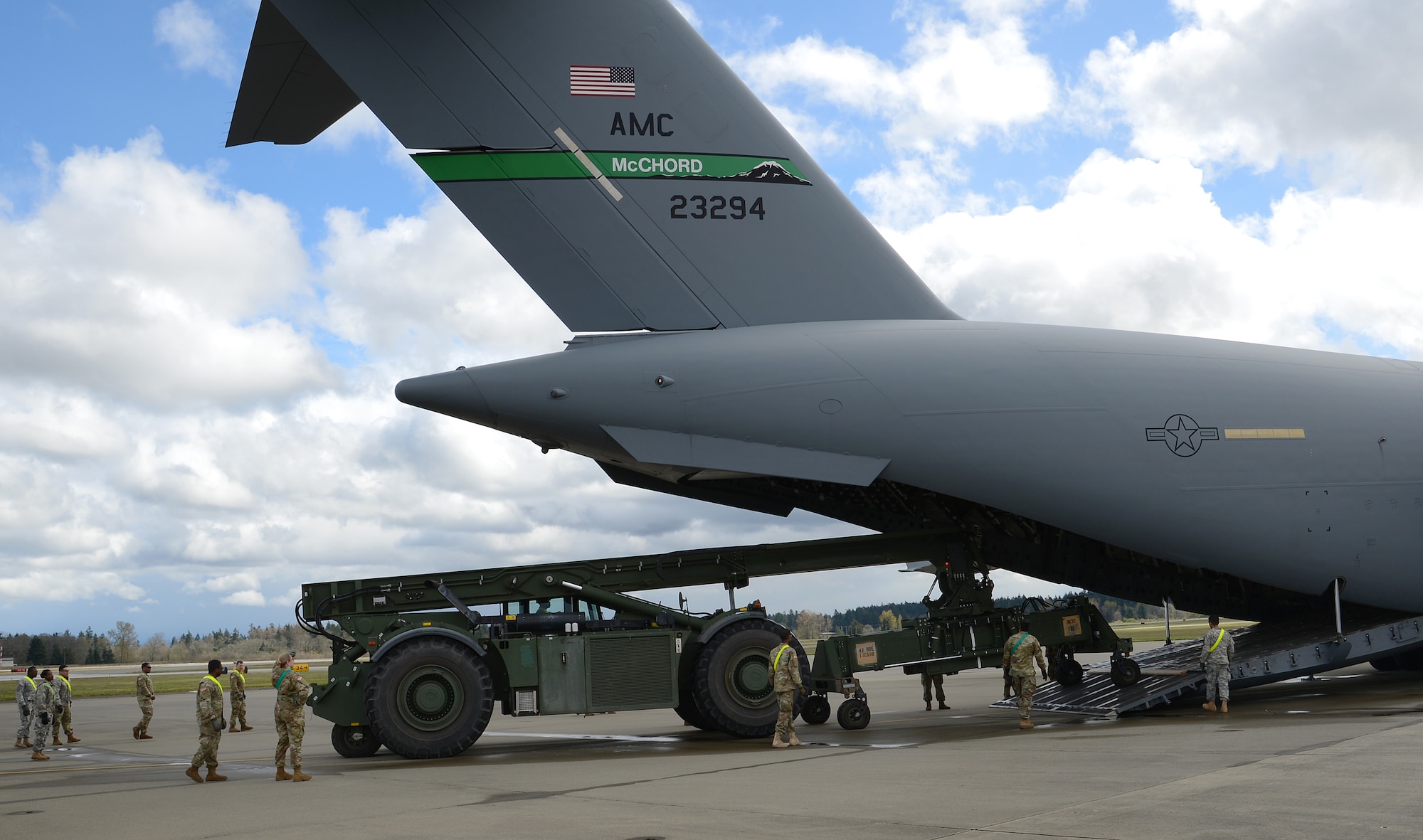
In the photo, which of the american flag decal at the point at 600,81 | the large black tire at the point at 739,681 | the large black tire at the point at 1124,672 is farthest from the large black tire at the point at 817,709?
the american flag decal at the point at 600,81

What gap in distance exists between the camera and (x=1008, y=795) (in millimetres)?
6625

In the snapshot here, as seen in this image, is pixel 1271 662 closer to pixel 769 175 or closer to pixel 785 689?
pixel 785 689

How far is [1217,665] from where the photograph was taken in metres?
11.7

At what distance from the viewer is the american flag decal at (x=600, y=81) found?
11133mm

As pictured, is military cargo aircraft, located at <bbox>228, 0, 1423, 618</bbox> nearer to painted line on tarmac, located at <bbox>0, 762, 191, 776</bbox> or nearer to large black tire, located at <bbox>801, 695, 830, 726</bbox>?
large black tire, located at <bbox>801, 695, 830, 726</bbox>

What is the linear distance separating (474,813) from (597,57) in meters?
7.53

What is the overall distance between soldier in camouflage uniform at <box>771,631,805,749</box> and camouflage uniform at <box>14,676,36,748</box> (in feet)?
32.2

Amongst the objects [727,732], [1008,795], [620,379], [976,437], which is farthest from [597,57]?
[1008,795]

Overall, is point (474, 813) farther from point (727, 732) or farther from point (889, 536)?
point (889, 536)

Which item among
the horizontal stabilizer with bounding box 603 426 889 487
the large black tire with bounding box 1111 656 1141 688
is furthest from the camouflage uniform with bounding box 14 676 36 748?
the large black tire with bounding box 1111 656 1141 688

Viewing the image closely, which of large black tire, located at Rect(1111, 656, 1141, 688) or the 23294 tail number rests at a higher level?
the 23294 tail number

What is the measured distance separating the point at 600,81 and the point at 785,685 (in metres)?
6.21

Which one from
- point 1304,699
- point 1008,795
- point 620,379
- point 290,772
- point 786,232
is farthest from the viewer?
point 1304,699

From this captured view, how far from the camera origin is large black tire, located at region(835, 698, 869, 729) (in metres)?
11.8
